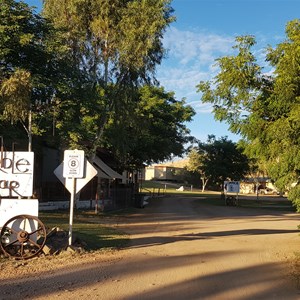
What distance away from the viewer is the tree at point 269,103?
1016 cm

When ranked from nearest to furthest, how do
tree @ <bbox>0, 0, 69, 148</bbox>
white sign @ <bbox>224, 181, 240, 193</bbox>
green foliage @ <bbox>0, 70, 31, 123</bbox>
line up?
green foliage @ <bbox>0, 70, 31, 123</bbox> → tree @ <bbox>0, 0, 69, 148</bbox> → white sign @ <bbox>224, 181, 240, 193</bbox>

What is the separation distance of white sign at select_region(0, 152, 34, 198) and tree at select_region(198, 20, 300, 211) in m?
4.79

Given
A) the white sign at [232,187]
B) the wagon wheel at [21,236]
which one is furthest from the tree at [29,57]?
the white sign at [232,187]

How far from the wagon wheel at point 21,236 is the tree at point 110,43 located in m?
11.8

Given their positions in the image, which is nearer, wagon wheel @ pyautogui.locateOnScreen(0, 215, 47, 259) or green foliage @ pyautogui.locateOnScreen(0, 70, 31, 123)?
wagon wheel @ pyautogui.locateOnScreen(0, 215, 47, 259)

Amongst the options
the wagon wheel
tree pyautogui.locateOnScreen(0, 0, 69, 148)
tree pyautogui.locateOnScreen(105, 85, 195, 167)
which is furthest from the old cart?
tree pyautogui.locateOnScreen(105, 85, 195, 167)

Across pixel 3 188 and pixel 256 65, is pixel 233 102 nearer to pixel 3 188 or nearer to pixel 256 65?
pixel 256 65

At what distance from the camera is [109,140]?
2753 centimetres

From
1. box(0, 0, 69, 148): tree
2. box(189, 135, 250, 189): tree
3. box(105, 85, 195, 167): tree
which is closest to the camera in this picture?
box(0, 0, 69, 148): tree

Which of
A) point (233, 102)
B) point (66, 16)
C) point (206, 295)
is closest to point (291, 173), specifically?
point (233, 102)

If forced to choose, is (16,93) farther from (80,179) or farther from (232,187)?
(232,187)

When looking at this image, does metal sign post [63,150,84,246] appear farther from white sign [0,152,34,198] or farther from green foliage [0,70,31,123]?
green foliage [0,70,31,123]

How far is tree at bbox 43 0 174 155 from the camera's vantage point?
919 inches

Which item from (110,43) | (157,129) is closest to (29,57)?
(110,43)
